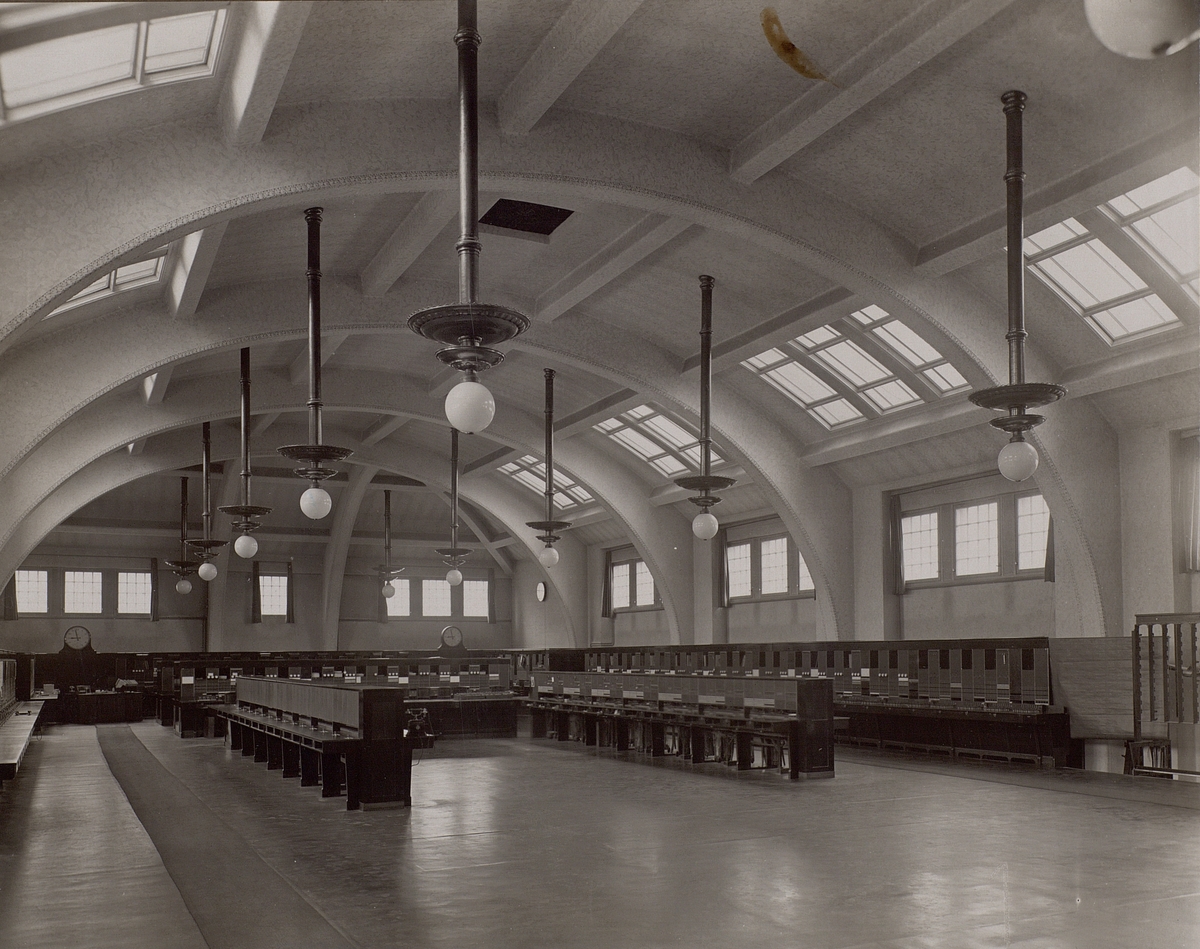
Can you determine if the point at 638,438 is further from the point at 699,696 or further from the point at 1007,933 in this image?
the point at 1007,933

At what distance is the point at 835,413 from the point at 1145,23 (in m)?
18.0

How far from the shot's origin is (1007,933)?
5.52 m

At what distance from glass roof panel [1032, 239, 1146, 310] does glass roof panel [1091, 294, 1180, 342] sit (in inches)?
8.7

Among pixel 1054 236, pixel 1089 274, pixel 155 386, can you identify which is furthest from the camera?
pixel 155 386

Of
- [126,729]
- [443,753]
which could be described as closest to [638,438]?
[443,753]

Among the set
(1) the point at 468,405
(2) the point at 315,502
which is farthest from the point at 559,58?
(2) the point at 315,502

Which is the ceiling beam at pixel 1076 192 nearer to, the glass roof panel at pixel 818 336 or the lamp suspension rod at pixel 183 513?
the glass roof panel at pixel 818 336

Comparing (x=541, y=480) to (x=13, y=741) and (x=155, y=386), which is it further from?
(x=13, y=741)

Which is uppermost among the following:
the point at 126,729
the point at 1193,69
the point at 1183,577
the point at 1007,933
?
the point at 1193,69

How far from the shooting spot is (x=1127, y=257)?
13.1 m

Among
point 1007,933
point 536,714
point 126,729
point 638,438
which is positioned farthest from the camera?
point 638,438

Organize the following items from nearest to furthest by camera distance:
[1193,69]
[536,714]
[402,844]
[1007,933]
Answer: [1007,933]
[402,844]
[1193,69]
[536,714]

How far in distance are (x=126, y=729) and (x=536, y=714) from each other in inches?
356

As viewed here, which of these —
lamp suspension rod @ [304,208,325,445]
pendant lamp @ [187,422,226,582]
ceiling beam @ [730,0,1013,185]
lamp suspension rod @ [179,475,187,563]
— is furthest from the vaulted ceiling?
lamp suspension rod @ [179,475,187,563]
